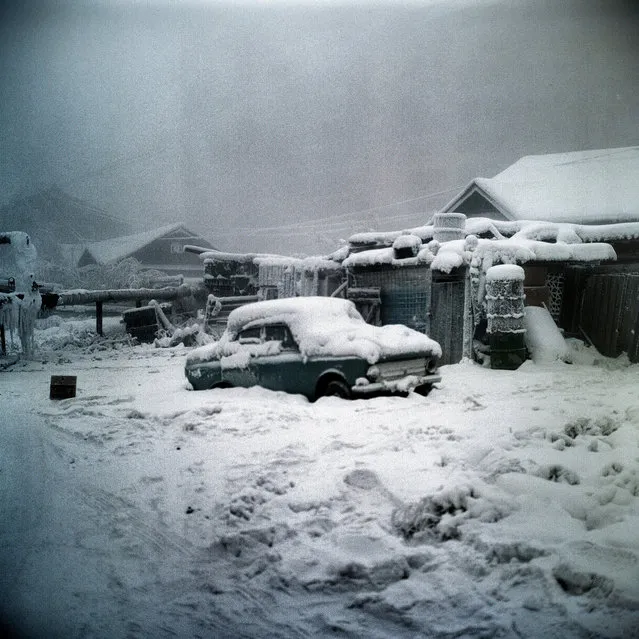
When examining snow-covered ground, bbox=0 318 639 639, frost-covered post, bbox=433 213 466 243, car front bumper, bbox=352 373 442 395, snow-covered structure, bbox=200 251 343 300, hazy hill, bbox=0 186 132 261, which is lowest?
snow-covered ground, bbox=0 318 639 639

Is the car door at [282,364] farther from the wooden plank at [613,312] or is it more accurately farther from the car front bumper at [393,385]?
the wooden plank at [613,312]

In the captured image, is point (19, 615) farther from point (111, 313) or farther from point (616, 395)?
point (111, 313)

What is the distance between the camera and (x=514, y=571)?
213 cm

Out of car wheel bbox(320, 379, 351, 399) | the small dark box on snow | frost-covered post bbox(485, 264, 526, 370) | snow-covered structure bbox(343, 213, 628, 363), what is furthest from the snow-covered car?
snow-covered structure bbox(343, 213, 628, 363)

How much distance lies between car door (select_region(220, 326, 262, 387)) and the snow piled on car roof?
0.34 ft

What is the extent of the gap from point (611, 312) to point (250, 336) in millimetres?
7324

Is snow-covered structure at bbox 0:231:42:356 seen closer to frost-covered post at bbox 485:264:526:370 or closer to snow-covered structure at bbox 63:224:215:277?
snow-covered structure at bbox 63:224:215:277

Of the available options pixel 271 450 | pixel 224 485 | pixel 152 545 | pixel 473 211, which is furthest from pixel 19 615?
pixel 473 211

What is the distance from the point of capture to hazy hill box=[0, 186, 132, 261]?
17.0 m

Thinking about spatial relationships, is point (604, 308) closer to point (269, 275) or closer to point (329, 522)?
point (329, 522)

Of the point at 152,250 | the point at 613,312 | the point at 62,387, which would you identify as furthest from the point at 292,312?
the point at 152,250

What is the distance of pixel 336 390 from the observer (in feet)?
18.3

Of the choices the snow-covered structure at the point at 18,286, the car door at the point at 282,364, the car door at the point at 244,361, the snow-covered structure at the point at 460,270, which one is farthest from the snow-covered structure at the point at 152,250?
the car door at the point at 282,364

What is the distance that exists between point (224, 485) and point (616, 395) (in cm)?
474
